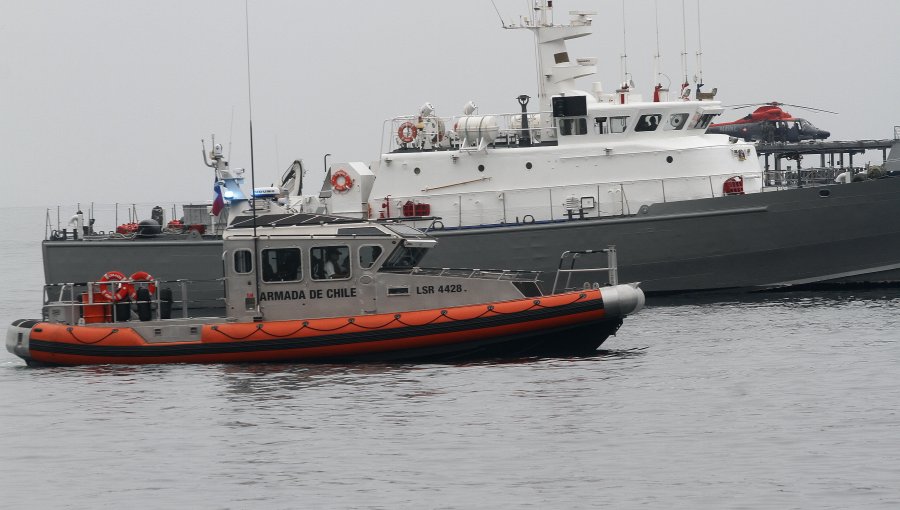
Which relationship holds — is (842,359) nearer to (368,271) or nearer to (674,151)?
(368,271)

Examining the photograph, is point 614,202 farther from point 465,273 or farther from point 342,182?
point 465,273

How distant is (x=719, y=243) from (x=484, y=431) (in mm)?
15630

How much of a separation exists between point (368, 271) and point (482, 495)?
327 inches

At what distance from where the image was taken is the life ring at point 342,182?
33.8 m

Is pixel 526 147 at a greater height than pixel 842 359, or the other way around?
pixel 526 147

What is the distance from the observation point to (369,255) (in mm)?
22984

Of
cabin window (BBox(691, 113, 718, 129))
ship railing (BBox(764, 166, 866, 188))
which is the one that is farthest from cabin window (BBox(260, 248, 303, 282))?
ship railing (BBox(764, 166, 866, 188))

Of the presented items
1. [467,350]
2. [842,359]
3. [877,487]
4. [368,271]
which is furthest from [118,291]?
[877,487]

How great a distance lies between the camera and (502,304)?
22344 millimetres

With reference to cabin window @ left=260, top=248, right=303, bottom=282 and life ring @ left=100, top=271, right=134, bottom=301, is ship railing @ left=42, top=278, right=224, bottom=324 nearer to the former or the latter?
life ring @ left=100, top=271, right=134, bottom=301

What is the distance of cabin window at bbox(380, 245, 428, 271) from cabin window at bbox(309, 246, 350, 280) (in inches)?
24.5

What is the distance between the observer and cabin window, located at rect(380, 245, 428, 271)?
75.4 feet

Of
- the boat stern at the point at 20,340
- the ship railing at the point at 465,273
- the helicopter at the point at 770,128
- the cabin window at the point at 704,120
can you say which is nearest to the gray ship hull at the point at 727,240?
the cabin window at the point at 704,120

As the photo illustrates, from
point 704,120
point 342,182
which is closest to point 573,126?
point 704,120
